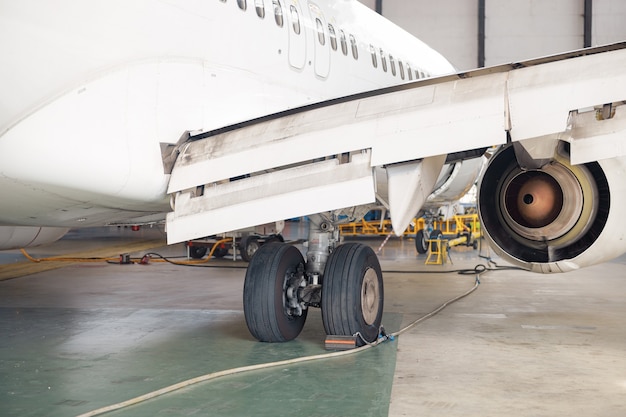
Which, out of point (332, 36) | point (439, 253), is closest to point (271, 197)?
point (332, 36)

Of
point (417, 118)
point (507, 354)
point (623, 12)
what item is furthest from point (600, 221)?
point (623, 12)

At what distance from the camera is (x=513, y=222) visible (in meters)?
6.77

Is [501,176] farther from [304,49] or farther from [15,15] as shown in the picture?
[15,15]

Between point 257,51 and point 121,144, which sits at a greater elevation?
point 257,51

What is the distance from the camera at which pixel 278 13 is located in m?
6.96

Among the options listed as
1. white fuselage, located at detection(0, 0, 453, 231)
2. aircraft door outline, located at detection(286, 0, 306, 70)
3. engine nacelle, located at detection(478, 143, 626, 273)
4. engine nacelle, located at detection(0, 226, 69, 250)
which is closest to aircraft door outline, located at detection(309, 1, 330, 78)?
aircraft door outline, located at detection(286, 0, 306, 70)

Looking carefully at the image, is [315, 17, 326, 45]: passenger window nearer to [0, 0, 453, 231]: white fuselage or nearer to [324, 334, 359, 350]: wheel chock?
[0, 0, 453, 231]: white fuselage

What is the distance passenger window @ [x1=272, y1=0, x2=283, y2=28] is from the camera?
6.91 m

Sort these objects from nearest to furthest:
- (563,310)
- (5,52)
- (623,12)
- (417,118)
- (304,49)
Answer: (5,52)
(417,118)
(304,49)
(563,310)
(623,12)

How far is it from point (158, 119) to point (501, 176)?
315 cm

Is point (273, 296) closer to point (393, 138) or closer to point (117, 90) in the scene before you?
point (393, 138)

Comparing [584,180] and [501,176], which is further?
[501,176]

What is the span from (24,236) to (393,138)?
5.33 metres

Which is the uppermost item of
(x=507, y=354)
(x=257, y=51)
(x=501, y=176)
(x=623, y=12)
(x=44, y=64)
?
(x=623, y=12)
